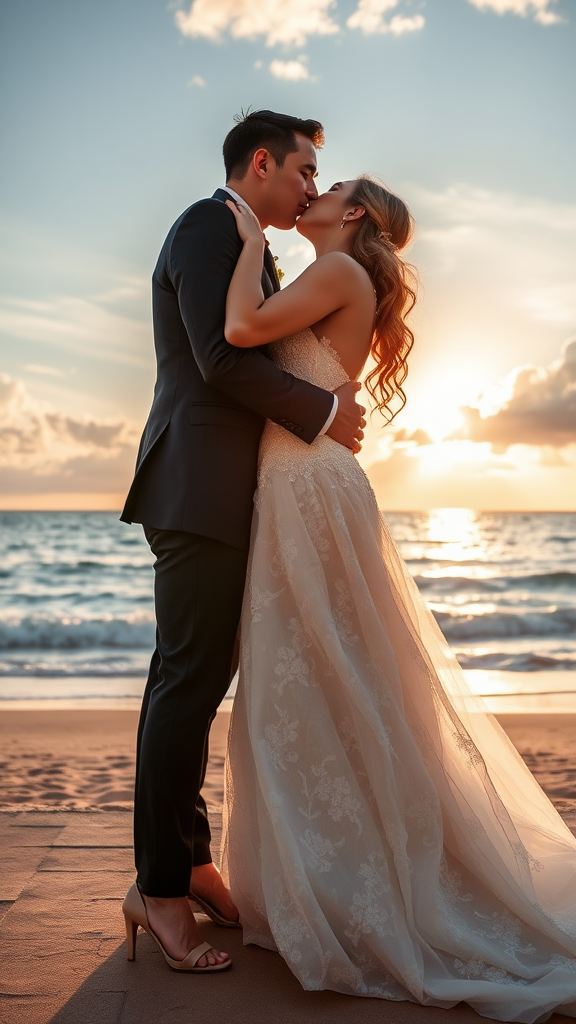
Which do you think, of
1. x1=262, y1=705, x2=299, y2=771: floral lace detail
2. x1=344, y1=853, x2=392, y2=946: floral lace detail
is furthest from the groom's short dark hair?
x1=344, y1=853, x2=392, y2=946: floral lace detail

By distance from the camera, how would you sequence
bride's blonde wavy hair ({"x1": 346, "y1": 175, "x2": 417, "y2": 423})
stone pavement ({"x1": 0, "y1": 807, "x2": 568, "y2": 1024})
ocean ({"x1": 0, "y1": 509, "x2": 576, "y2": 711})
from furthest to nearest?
1. ocean ({"x1": 0, "y1": 509, "x2": 576, "y2": 711})
2. bride's blonde wavy hair ({"x1": 346, "y1": 175, "x2": 417, "y2": 423})
3. stone pavement ({"x1": 0, "y1": 807, "x2": 568, "y2": 1024})

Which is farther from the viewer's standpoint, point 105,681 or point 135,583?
point 135,583

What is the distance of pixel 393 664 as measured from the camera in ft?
7.40

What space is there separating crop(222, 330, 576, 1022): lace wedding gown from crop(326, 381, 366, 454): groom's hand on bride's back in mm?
36

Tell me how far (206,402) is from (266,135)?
0.79 metres

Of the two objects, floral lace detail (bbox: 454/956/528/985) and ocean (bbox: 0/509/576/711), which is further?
ocean (bbox: 0/509/576/711)

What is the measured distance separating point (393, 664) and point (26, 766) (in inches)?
128

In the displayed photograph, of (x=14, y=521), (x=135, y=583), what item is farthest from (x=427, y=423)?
(x=14, y=521)

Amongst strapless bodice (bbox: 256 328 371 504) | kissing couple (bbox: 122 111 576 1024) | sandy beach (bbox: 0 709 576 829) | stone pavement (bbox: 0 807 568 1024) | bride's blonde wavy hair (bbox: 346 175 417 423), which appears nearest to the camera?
stone pavement (bbox: 0 807 568 1024)

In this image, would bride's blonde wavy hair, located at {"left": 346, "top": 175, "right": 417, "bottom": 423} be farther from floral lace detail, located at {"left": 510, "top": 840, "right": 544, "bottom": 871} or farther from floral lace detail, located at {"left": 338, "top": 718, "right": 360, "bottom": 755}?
floral lace detail, located at {"left": 510, "top": 840, "right": 544, "bottom": 871}

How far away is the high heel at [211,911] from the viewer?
2.43m

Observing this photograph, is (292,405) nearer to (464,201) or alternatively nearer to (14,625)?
(464,201)

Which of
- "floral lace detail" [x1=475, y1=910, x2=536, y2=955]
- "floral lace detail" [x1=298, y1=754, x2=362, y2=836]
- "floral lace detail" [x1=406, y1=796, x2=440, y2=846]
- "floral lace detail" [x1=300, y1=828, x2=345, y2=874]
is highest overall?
"floral lace detail" [x1=298, y1=754, x2=362, y2=836]

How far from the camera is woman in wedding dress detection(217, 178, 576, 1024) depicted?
6.73ft
